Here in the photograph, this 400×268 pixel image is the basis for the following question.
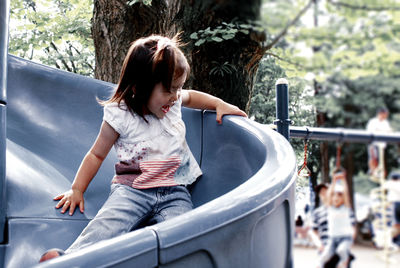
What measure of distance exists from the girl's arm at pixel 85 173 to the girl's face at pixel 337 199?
57cm

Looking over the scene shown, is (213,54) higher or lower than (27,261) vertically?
higher

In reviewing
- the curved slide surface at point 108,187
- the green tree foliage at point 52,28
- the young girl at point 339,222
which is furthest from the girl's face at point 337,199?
the green tree foliage at point 52,28

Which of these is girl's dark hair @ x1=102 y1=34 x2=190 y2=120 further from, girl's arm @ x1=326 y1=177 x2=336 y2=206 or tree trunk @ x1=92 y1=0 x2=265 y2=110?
girl's arm @ x1=326 y1=177 x2=336 y2=206

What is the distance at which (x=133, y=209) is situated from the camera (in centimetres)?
80

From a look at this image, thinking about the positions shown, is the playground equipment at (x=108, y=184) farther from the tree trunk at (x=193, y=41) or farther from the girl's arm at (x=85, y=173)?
the tree trunk at (x=193, y=41)

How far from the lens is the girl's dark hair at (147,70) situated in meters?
0.81

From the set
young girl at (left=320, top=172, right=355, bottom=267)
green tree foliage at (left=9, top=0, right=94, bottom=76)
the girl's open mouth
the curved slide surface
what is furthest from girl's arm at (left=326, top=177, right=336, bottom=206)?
green tree foliage at (left=9, top=0, right=94, bottom=76)

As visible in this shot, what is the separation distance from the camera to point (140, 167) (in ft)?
2.91

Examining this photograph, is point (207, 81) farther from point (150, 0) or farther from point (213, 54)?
point (150, 0)

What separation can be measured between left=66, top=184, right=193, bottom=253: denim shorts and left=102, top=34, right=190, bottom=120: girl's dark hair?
170mm

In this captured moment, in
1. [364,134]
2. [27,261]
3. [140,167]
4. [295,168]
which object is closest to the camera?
[364,134]

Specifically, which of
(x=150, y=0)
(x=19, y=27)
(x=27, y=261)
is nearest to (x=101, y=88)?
(x=150, y=0)

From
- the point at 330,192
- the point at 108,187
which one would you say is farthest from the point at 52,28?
the point at 330,192

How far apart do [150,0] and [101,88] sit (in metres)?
0.39
